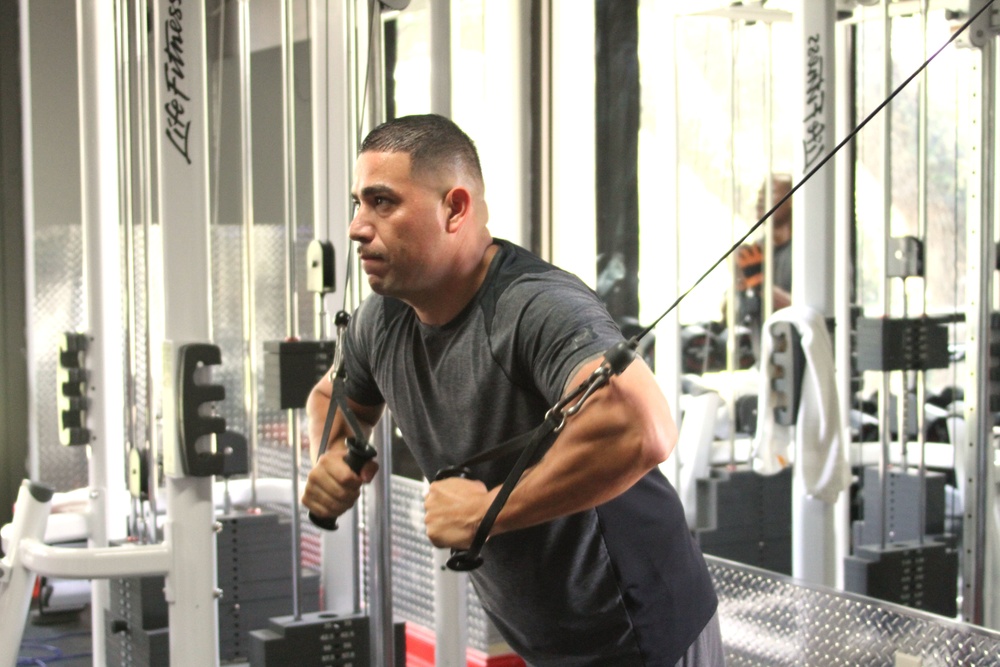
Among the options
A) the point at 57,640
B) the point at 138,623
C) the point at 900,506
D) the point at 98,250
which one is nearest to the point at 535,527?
the point at 138,623

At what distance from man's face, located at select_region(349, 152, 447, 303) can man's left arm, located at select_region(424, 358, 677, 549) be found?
0.37 metres

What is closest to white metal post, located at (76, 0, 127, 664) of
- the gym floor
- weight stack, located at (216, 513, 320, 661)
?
weight stack, located at (216, 513, 320, 661)

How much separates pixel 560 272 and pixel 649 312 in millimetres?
3922

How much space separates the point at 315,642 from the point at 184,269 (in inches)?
41.3

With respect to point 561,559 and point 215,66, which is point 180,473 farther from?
point 215,66

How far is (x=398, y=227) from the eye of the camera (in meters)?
1.73

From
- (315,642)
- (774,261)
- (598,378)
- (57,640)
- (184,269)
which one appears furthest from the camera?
(774,261)

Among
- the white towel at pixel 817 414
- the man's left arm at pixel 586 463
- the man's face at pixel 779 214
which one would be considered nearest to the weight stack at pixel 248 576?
the white towel at pixel 817 414

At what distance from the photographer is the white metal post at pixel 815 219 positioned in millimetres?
3574

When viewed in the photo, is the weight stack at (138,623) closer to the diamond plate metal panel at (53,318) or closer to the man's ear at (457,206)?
the man's ear at (457,206)

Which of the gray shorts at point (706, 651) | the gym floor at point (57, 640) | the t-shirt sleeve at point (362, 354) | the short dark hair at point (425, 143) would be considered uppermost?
the short dark hair at point (425, 143)

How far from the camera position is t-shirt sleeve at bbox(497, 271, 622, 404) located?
1525 millimetres

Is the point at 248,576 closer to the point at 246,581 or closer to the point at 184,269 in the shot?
the point at 246,581

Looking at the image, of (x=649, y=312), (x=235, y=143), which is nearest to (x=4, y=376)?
(x=235, y=143)
